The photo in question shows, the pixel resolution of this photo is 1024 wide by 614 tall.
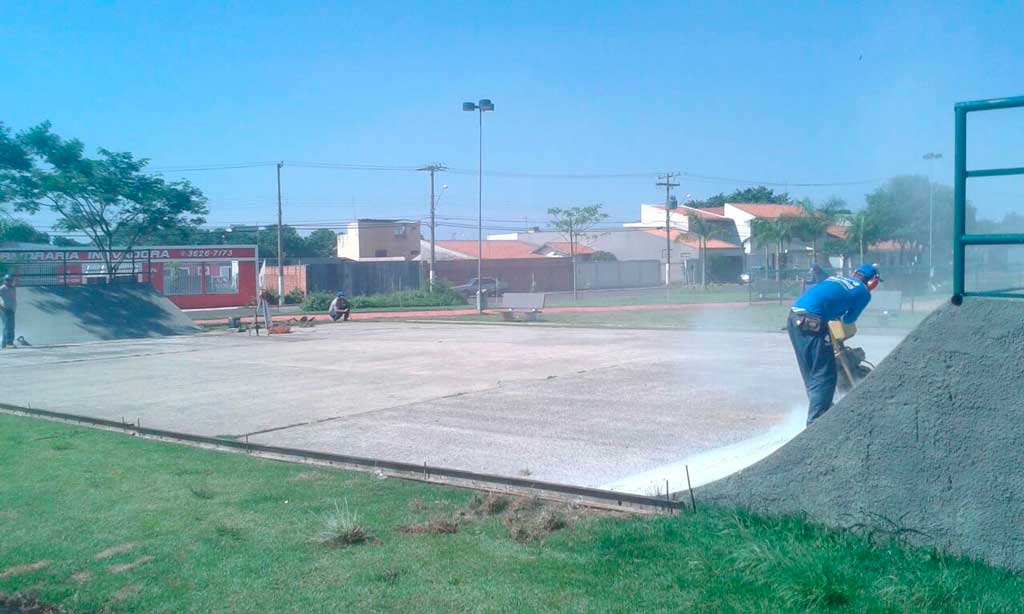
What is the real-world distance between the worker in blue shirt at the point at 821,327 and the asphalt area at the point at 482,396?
0.88m

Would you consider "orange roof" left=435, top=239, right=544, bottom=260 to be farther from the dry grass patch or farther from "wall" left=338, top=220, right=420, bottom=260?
the dry grass patch

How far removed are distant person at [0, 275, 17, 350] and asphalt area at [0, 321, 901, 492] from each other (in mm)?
1538

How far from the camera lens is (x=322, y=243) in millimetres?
102312

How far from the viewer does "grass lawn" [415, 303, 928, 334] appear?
24.3 m

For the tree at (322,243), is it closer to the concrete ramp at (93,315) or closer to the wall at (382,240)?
the wall at (382,240)

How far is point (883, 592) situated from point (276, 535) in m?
4.05

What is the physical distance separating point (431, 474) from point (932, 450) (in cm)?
425

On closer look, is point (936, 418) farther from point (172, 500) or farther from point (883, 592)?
point (172, 500)

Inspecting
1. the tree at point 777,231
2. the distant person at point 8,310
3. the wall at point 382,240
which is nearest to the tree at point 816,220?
the tree at point 777,231

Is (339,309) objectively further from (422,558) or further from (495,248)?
(495,248)

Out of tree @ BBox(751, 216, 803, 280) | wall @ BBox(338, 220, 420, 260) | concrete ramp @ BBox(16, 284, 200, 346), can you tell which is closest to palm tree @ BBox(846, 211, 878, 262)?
tree @ BBox(751, 216, 803, 280)

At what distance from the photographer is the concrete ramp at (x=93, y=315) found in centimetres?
2809

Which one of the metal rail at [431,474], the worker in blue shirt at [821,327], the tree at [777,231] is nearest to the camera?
the metal rail at [431,474]

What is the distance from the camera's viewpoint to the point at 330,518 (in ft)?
21.9
